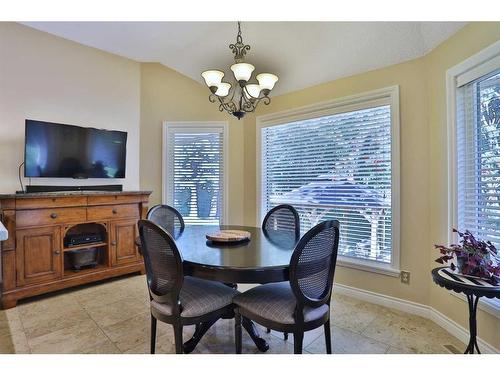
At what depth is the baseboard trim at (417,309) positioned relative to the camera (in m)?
2.04

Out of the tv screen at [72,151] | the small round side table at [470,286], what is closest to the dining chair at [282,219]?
the small round side table at [470,286]

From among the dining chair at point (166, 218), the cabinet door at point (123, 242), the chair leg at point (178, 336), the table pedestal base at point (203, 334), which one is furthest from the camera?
the cabinet door at point (123, 242)

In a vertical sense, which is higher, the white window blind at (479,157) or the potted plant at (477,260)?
the white window blind at (479,157)

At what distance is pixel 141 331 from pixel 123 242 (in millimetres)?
1454

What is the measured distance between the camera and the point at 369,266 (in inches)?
111

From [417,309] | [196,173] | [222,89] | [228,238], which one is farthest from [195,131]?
[417,309]

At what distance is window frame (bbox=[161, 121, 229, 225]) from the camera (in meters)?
3.94

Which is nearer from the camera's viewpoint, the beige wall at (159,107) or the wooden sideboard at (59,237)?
the wooden sideboard at (59,237)

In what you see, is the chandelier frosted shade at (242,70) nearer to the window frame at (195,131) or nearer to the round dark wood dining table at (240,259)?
the round dark wood dining table at (240,259)

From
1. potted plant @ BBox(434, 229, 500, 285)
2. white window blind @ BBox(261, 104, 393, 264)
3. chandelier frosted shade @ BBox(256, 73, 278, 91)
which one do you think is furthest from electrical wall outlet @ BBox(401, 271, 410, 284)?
chandelier frosted shade @ BBox(256, 73, 278, 91)

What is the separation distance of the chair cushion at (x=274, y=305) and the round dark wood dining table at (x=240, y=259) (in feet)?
0.73

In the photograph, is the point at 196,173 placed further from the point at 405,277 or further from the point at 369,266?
the point at 405,277
